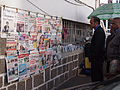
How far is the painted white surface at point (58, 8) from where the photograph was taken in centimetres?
416

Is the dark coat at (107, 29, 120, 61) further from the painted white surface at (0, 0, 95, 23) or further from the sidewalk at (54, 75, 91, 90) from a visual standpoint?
the sidewalk at (54, 75, 91, 90)

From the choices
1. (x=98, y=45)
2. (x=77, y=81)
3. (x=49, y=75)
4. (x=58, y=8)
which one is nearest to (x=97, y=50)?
(x=98, y=45)

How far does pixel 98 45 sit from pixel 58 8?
1.70m

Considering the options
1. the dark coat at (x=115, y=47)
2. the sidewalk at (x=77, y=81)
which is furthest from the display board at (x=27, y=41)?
the dark coat at (x=115, y=47)

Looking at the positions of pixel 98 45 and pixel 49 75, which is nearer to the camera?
pixel 98 45

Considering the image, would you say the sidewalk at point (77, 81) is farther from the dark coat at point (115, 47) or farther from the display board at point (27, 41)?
the dark coat at point (115, 47)

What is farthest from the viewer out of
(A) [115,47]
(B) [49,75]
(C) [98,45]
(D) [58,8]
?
(D) [58,8]

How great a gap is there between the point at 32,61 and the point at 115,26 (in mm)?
1899

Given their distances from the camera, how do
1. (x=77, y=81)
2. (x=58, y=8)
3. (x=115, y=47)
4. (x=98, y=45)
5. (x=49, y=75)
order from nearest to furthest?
1. (x=115, y=47)
2. (x=98, y=45)
3. (x=49, y=75)
4. (x=58, y=8)
5. (x=77, y=81)

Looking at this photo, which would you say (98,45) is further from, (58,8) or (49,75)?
(58,8)

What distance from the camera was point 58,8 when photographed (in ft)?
19.5

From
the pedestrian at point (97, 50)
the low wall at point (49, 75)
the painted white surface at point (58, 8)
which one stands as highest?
the painted white surface at point (58, 8)

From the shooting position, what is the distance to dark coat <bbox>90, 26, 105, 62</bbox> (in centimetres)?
489

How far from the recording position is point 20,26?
13.2 ft
